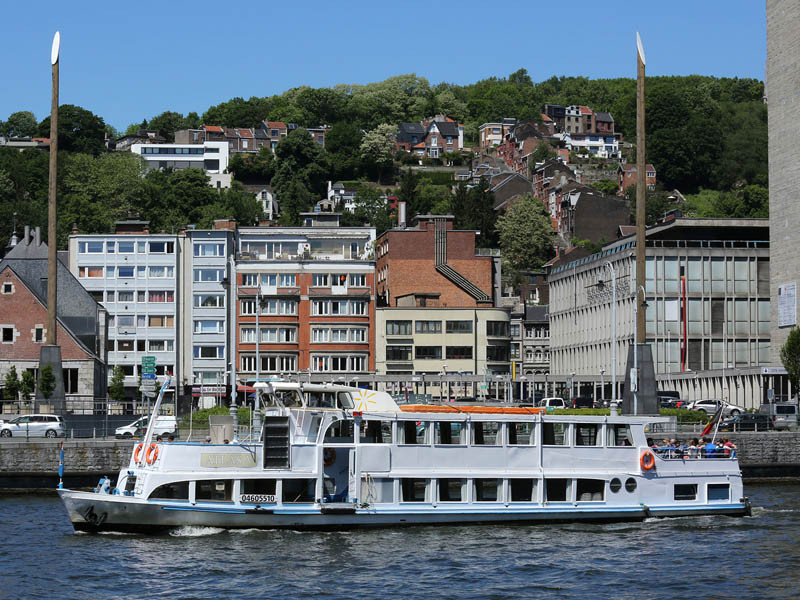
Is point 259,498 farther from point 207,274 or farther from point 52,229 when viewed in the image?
point 207,274

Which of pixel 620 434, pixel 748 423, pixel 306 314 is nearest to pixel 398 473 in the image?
pixel 620 434

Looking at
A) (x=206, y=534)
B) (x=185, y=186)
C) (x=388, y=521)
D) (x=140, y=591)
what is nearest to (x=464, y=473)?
(x=388, y=521)

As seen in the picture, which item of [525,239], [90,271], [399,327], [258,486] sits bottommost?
[258,486]

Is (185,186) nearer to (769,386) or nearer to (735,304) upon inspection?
(735,304)

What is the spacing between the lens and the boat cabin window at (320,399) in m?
47.5

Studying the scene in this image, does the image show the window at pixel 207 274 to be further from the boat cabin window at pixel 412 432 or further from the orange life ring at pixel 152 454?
the orange life ring at pixel 152 454

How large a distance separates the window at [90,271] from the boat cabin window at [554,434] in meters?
74.9

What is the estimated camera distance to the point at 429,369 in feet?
379

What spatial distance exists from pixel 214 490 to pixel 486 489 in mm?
9807

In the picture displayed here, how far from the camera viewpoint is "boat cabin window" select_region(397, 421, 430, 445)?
156ft

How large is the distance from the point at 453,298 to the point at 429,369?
32.6 feet

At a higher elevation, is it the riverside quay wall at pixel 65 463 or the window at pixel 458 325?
the window at pixel 458 325

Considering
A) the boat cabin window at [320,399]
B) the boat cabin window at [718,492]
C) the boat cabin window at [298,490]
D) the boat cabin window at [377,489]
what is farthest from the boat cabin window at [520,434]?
the boat cabin window at [298,490]

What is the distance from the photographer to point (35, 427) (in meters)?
64.9
